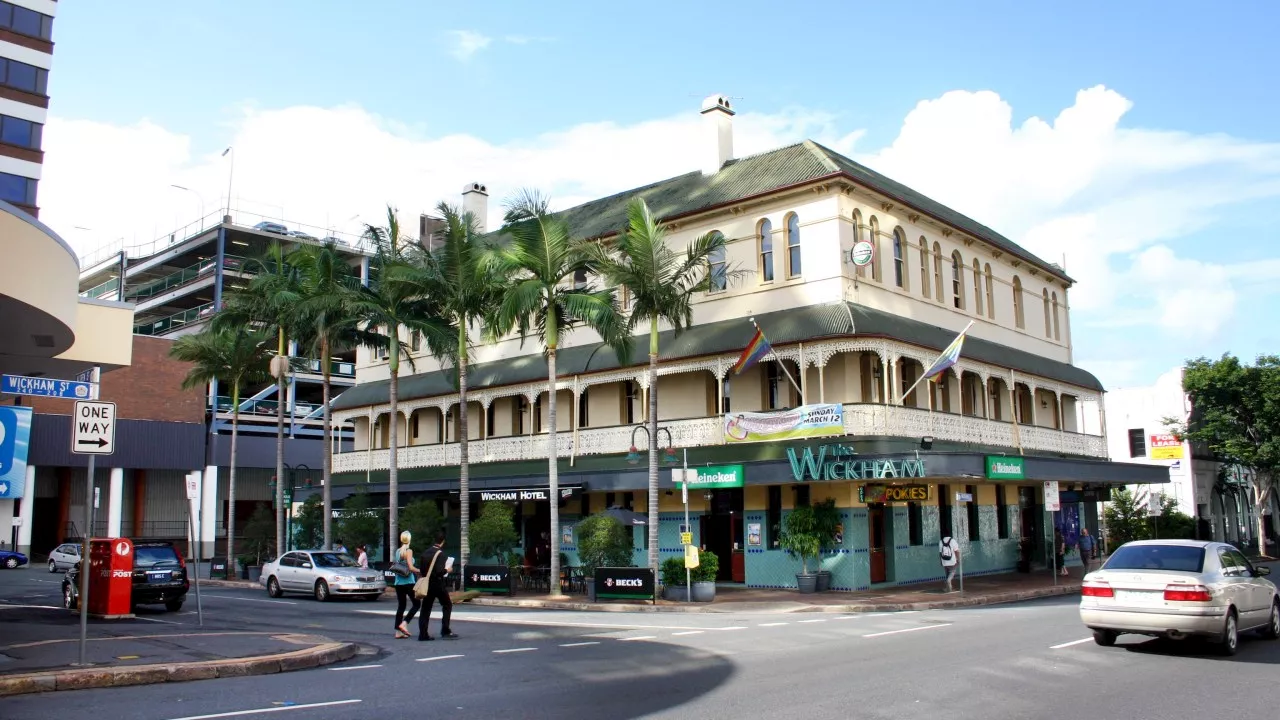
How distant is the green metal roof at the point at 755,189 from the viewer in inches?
1195

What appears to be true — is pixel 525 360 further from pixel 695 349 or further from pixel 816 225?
pixel 816 225

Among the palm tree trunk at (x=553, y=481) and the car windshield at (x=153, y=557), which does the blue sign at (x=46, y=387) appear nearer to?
the car windshield at (x=153, y=557)

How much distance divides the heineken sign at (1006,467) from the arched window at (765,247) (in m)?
8.29

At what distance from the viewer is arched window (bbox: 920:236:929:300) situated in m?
32.4

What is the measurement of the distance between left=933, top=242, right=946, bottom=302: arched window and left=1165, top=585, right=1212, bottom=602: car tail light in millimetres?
21497

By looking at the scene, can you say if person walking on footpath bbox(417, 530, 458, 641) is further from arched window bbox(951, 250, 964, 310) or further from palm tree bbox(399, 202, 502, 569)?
arched window bbox(951, 250, 964, 310)

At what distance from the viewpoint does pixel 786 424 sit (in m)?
27.2

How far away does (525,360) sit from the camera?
3572 cm

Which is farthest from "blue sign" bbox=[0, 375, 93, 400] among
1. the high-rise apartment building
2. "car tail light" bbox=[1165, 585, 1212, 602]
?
the high-rise apartment building

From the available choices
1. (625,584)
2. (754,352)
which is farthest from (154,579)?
(754,352)

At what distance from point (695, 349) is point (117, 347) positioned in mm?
15769

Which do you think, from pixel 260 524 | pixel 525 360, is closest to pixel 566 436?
pixel 525 360

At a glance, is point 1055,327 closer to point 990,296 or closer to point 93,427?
point 990,296

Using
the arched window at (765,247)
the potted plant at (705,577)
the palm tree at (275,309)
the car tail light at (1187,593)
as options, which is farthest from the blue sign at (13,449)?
the car tail light at (1187,593)
